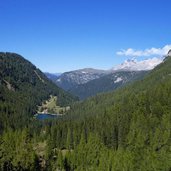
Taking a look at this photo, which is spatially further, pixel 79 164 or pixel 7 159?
pixel 79 164

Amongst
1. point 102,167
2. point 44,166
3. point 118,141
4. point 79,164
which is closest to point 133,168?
point 102,167

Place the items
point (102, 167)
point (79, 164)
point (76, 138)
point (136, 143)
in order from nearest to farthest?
point (102, 167), point (79, 164), point (136, 143), point (76, 138)

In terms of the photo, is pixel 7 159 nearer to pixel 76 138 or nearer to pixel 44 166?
pixel 44 166

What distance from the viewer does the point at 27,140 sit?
173625mm

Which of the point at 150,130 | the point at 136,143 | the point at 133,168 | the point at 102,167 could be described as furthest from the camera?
the point at 150,130

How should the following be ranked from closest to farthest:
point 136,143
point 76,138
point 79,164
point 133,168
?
point 133,168 → point 79,164 → point 136,143 → point 76,138

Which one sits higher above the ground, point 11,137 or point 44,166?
point 11,137

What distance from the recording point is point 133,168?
416ft

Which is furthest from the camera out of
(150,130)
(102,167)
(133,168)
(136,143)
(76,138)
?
(76,138)

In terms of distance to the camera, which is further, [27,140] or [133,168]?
[27,140]

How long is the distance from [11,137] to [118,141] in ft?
193

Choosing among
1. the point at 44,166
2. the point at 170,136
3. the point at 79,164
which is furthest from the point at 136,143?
the point at 44,166

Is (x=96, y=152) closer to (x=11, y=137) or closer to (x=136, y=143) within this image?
(x=136, y=143)

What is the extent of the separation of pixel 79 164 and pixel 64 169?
7.25m
